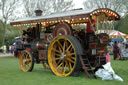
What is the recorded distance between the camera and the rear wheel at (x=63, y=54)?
30.4 ft

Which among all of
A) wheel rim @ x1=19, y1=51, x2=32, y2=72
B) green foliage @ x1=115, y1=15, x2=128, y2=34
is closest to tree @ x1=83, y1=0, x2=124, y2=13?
green foliage @ x1=115, y1=15, x2=128, y2=34

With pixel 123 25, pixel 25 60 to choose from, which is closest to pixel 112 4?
pixel 123 25

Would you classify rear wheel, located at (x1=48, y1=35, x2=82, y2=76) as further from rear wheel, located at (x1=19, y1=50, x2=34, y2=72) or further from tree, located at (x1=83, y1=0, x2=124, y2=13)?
tree, located at (x1=83, y1=0, x2=124, y2=13)

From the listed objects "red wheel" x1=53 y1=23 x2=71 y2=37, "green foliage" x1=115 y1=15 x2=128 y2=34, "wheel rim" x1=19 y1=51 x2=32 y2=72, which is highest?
"green foliage" x1=115 y1=15 x2=128 y2=34

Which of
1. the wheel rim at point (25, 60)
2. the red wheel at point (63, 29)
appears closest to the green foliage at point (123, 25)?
the wheel rim at point (25, 60)

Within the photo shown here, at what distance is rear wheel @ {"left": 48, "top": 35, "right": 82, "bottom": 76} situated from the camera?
9260 mm

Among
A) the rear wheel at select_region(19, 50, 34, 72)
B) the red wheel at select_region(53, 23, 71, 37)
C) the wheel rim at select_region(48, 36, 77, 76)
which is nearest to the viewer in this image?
the wheel rim at select_region(48, 36, 77, 76)

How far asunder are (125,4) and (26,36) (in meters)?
36.2

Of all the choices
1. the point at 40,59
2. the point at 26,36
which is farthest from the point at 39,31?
the point at 40,59

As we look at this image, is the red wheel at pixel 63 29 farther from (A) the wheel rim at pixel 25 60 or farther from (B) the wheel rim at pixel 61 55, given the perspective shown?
(A) the wheel rim at pixel 25 60

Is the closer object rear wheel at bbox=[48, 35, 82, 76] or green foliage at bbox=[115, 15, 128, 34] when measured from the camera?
rear wheel at bbox=[48, 35, 82, 76]

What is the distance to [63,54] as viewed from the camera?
990 centimetres

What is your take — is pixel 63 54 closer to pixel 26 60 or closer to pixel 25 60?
pixel 26 60

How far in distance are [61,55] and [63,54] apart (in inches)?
6.3
